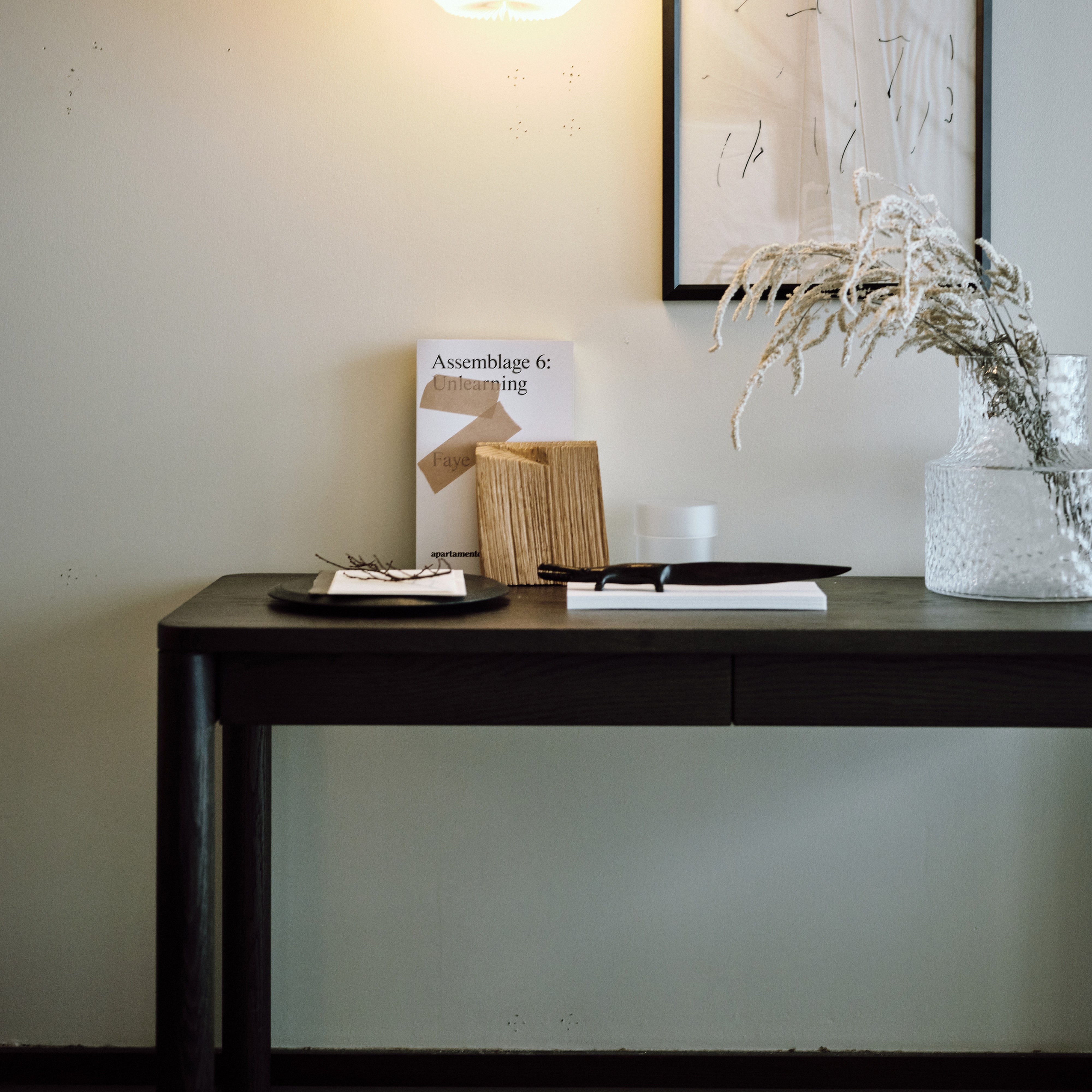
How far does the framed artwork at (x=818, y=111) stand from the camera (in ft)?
4.47

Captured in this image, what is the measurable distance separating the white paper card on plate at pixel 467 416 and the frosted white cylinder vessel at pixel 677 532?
17cm

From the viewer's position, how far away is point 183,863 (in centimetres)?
101

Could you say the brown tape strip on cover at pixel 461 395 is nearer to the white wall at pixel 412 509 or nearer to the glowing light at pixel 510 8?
the white wall at pixel 412 509

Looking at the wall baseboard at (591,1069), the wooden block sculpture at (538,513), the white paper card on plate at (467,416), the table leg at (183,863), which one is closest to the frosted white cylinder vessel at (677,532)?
the wooden block sculpture at (538,513)

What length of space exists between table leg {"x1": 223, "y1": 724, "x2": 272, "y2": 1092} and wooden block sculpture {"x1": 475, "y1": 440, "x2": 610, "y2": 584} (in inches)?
16.0

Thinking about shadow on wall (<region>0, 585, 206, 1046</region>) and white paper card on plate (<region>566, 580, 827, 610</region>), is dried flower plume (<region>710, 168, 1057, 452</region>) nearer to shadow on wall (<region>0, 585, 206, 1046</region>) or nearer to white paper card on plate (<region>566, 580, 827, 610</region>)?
white paper card on plate (<region>566, 580, 827, 610</region>)

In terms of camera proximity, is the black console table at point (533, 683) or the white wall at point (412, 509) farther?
the white wall at point (412, 509)

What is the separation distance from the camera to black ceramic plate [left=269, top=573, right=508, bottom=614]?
1.07m

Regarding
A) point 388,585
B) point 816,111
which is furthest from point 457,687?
point 816,111

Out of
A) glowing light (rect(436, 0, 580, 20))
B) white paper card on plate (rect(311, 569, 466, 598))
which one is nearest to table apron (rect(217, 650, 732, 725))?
white paper card on plate (rect(311, 569, 466, 598))

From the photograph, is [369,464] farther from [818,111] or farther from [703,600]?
[818,111]

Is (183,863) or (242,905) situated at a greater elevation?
(183,863)

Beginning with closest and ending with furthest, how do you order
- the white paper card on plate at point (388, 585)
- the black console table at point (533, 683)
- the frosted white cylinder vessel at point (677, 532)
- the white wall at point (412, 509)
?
1. the black console table at point (533, 683)
2. the white paper card on plate at point (388, 585)
3. the frosted white cylinder vessel at point (677, 532)
4. the white wall at point (412, 509)

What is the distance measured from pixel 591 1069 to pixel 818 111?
1.37m
